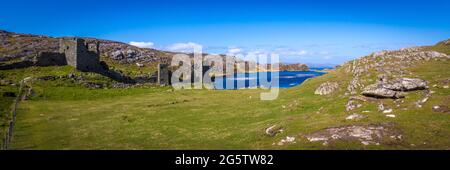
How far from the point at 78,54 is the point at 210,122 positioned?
6023 cm

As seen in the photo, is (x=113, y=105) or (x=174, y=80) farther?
(x=174, y=80)

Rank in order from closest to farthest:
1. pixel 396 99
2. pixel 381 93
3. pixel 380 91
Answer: pixel 396 99 < pixel 381 93 < pixel 380 91

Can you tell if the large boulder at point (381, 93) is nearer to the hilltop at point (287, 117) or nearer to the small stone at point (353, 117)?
the hilltop at point (287, 117)

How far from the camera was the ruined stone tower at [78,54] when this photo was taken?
83938mm

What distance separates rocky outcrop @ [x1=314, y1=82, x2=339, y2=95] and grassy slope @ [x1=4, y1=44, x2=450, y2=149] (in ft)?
3.43

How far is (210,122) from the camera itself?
3691 centimetres

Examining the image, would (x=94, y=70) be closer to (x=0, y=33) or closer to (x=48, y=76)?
(x=48, y=76)

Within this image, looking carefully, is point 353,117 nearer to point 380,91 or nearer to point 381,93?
point 381,93

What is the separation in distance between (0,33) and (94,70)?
134m

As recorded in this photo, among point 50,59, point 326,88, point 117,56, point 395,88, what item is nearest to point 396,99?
point 395,88

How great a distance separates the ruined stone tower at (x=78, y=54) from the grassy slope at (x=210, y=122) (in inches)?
1208

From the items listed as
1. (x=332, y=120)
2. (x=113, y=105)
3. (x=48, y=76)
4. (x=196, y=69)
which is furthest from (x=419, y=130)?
(x=196, y=69)

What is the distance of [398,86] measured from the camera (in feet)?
107

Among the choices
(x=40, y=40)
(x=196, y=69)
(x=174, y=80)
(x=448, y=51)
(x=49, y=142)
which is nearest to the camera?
(x=49, y=142)
